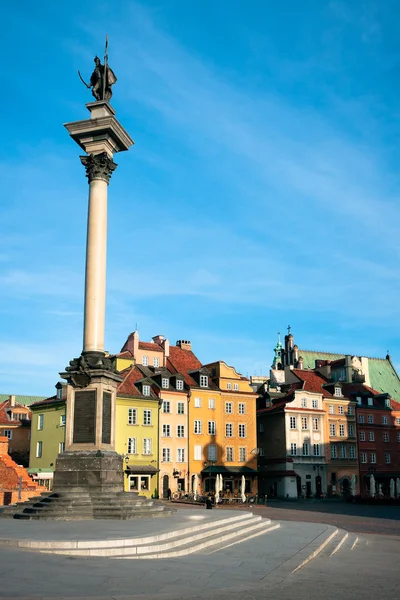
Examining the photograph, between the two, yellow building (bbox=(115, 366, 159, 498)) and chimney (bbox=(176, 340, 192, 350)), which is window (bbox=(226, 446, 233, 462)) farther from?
chimney (bbox=(176, 340, 192, 350))

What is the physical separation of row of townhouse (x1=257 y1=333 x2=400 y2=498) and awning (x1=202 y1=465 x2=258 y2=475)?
423 centimetres

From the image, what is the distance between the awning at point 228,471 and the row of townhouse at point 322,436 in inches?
166

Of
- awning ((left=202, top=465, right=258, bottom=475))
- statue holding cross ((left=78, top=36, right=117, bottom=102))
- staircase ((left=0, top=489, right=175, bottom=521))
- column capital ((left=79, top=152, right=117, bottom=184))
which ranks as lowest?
staircase ((left=0, top=489, right=175, bottom=521))

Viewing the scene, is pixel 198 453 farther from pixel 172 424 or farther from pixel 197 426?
pixel 172 424

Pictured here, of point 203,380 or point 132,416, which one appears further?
point 203,380

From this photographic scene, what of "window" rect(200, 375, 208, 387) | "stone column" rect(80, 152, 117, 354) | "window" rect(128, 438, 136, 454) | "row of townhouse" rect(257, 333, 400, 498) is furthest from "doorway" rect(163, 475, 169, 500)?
"stone column" rect(80, 152, 117, 354)

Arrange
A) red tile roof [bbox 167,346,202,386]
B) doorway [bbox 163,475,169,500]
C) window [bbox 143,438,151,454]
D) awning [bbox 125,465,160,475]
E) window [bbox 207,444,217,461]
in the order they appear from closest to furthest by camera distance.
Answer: awning [bbox 125,465,160,475] → window [bbox 143,438,151,454] → doorway [bbox 163,475,169,500] → window [bbox 207,444,217,461] → red tile roof [bbox 167,346,202,386]

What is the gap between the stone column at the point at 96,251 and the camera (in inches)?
1038

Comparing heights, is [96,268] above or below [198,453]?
above

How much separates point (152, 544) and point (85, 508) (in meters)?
7.36

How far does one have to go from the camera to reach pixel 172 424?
214 ft

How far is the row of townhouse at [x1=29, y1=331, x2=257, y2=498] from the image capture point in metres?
61.5

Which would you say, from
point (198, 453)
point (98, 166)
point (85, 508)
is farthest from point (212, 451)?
point (85, 508)

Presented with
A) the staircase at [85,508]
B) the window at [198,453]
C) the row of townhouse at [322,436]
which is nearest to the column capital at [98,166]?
the staircase at [85,508]
